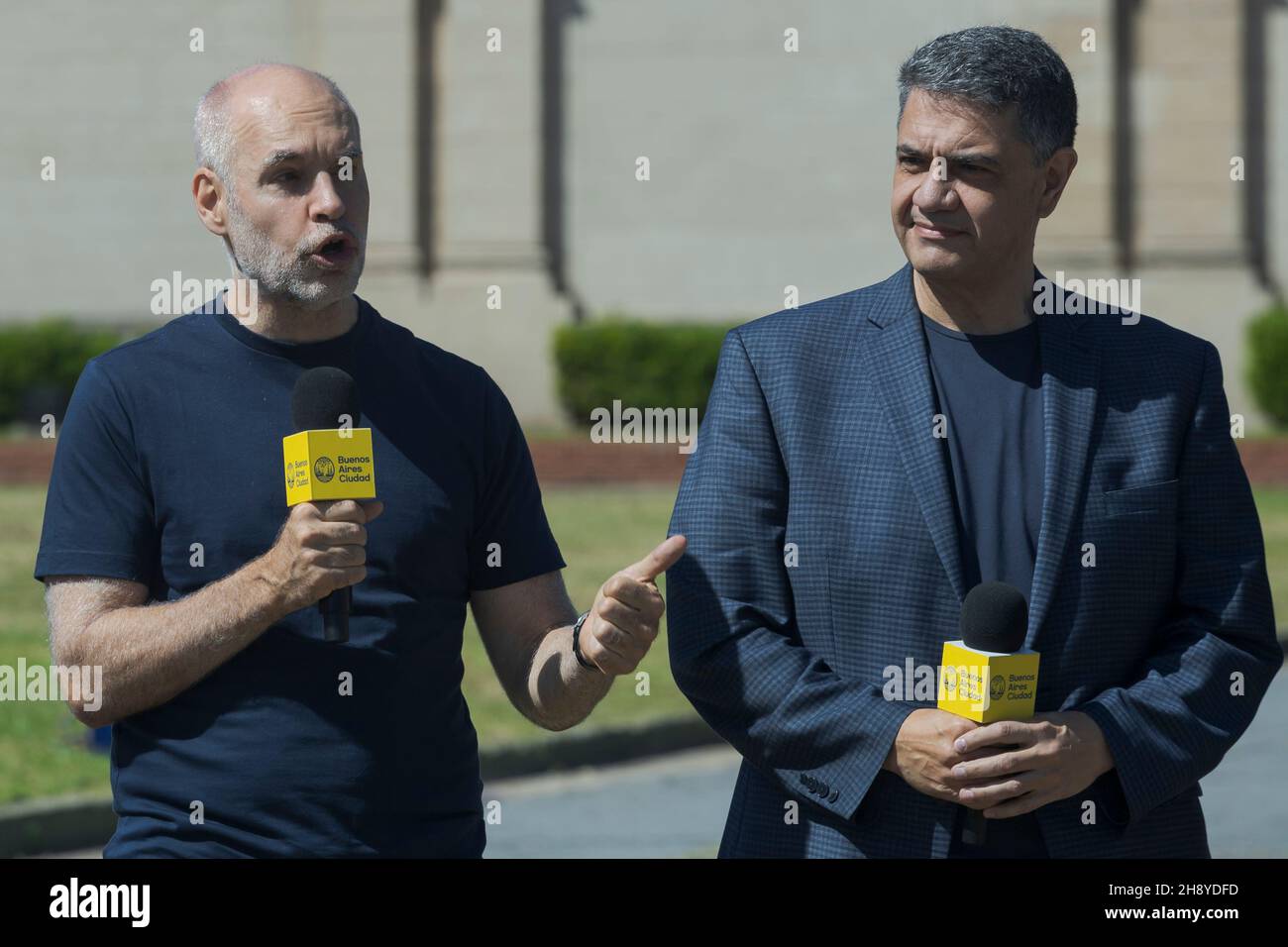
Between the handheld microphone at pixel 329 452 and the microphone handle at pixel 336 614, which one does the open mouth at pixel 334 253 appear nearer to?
the handheld microphone at pixel 329 452

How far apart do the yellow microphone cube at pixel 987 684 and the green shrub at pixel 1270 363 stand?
18.3 metres

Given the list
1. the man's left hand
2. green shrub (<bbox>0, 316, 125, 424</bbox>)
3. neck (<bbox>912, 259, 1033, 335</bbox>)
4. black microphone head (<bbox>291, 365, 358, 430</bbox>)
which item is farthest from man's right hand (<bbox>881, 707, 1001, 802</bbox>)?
green shrub (<bbox>0, 316, 125, 424</bbox>)

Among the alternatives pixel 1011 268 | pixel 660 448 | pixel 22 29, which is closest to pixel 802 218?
pixel 660 448

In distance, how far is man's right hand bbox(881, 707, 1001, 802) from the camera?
10.6ft

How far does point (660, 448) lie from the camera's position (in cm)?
1961

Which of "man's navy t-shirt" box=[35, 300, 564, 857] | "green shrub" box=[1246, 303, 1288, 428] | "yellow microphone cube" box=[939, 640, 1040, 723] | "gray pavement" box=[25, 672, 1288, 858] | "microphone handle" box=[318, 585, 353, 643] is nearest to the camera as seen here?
"yellow microphone cube" box=[939, 640, 1040, 723]

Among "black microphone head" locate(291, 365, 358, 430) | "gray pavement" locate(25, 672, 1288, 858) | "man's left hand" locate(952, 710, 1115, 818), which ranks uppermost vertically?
"black microphone head" locate(291, 365, 358, 430)

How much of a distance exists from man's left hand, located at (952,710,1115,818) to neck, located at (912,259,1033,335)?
0.78m

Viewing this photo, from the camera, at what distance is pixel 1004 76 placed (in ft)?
11.4

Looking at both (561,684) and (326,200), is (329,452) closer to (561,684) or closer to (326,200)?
(326,200)

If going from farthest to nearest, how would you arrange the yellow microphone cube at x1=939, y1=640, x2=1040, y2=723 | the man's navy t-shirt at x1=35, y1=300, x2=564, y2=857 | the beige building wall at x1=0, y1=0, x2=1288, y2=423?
the beige building wall at x1=0, y1=0, x2=1288, y2=423 → the man's navy t-shirt at x1=35, y1=300, x2=564, y2=857 → the yellow microphone cube at x1=939, y1=640, x2=1040, y2=723

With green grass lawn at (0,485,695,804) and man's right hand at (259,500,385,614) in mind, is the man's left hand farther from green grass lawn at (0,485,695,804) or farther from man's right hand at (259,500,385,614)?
green grass lawn at (0,485,695,804)

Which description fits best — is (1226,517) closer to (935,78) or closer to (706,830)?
(935,78)

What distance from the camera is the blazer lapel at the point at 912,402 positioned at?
341 centimetres
